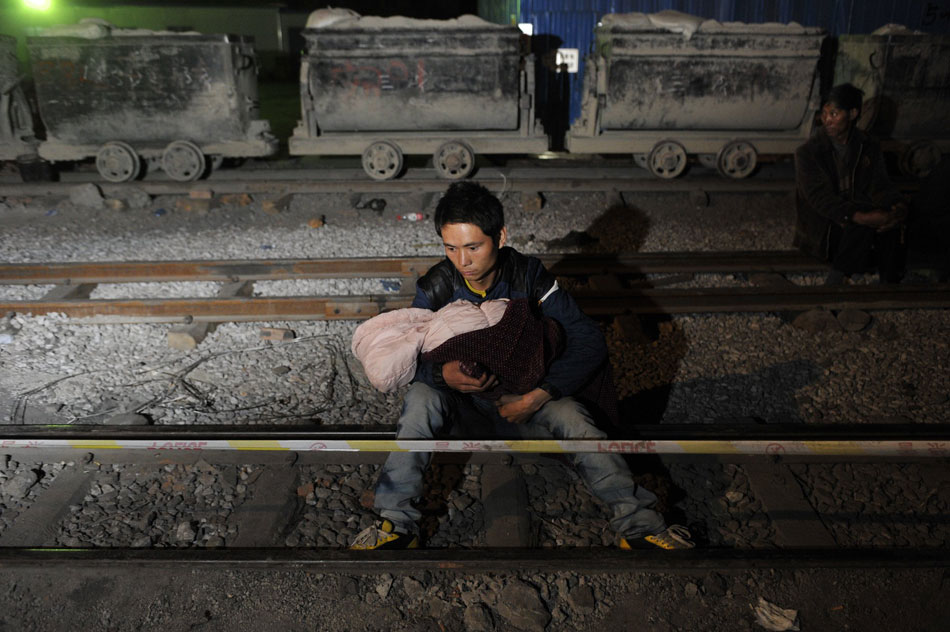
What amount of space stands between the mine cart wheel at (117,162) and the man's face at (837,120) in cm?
848

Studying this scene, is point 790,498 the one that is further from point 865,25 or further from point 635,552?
point 865,25

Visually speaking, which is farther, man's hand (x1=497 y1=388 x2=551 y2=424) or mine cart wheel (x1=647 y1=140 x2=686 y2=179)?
mine cart wheel (x1=647 y1=140 x2=686 y2=179)

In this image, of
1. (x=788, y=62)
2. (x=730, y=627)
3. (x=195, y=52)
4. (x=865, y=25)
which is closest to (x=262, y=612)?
(x=730, y=627)

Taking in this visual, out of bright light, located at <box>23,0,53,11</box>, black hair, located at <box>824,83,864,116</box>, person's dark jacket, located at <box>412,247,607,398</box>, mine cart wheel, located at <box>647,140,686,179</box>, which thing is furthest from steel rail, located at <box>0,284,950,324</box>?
bright light, located at <box>23,0,53,11</box>

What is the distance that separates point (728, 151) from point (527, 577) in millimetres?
8082

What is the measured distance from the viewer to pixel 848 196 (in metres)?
5.09

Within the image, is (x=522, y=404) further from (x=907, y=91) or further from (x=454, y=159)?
(x=907, y=91)

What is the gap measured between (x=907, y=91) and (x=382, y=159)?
25.6 feet

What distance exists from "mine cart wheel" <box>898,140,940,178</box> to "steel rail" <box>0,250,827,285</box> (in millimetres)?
5040

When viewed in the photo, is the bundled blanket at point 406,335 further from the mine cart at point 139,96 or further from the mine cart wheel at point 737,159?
the mine cart wheel at point 737,159

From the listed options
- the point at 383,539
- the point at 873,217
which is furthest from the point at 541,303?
the point at 873,217

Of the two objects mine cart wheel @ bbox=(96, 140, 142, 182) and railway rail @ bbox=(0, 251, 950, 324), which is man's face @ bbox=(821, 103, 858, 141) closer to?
railway rail @ bbox=(0, 251, 950, 324)

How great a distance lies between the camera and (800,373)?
4.32m

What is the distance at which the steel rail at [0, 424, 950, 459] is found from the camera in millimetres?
2543
